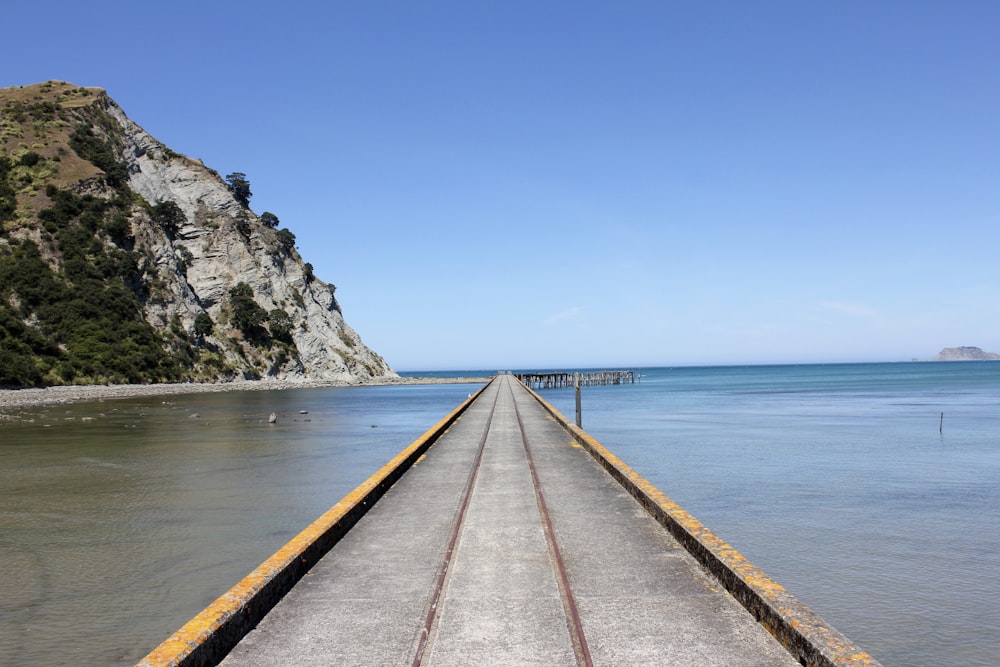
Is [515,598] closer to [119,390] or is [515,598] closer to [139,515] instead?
[139,515]

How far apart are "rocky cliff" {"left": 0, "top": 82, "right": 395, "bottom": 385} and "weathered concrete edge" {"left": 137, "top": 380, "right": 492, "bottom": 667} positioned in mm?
55570

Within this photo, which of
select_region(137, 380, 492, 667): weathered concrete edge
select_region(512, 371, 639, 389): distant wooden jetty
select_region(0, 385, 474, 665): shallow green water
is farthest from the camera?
select_region(512, 371, 639, 389): distant wooden jetty

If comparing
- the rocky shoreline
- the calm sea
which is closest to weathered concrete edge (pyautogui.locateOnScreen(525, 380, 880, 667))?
the calm sea

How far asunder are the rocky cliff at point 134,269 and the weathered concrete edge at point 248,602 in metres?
55.6

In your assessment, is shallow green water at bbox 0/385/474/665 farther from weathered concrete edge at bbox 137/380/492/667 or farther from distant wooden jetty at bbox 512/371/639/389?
distant wooden jetty at bbox 512/371/639/389

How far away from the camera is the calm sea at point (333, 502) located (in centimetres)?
878

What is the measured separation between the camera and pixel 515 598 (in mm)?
6566

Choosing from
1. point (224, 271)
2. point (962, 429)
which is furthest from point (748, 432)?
point (224, 271)

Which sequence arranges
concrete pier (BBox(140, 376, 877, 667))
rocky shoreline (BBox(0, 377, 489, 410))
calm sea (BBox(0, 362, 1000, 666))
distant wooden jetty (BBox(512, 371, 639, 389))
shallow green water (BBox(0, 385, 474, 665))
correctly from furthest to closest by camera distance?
distant wooden jetty (BBox(512, 371, 639, 389))
rocky shoreline (BBox(0, 377, 489, 410))
calm sea (BBox(0, 362, 1000, 666))
shallow green water (BBox(0, 385, 474, 665))
concrete pier (BBox(140, 376, 877, 667))

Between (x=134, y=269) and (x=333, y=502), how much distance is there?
229 feet

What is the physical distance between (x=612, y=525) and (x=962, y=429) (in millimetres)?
34677

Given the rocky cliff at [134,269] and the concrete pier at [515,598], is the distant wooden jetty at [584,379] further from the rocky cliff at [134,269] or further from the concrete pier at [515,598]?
the concrete pier at [515,598]

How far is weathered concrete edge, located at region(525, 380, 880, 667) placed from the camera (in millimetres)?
4930

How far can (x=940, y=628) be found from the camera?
8.84m
